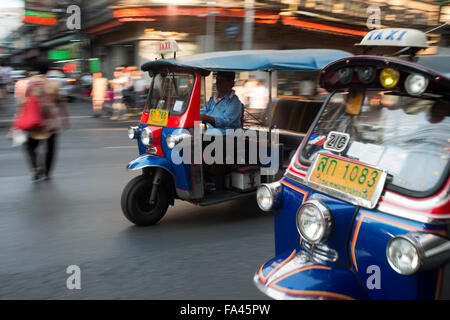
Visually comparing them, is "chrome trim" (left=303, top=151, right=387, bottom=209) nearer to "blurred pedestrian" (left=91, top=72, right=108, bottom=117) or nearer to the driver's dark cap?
the driver's dark cap

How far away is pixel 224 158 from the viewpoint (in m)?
5.46

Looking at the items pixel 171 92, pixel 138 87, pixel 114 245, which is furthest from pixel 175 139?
pixel 138 87

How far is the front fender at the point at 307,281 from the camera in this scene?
2.25 metres

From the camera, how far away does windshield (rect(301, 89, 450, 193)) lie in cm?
231

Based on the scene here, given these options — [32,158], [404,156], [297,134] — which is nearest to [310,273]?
[404,156]

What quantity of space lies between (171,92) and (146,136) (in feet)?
2.07

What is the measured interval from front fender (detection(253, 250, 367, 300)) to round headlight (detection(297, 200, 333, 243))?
15 cm

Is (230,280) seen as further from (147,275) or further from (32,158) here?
(32,158)

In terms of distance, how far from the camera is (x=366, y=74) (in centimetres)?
263

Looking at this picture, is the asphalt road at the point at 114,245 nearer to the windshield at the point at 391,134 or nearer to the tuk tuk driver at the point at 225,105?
the tuk tuk driver at the point at 225,105

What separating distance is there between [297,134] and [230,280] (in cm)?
345

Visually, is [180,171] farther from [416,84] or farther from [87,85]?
[87,85]

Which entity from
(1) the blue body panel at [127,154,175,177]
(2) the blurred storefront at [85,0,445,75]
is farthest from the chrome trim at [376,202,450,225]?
(2) the blurred storefront at [85,0,445,75]

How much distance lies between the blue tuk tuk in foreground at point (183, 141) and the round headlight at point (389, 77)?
8.53ft
